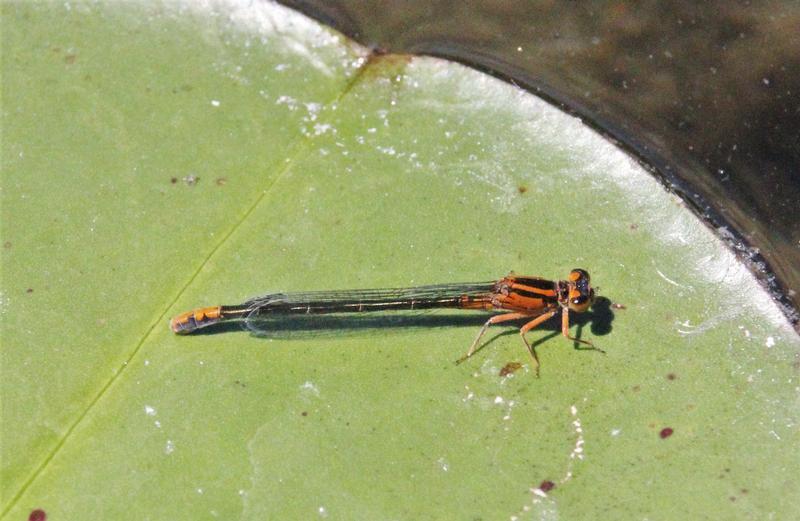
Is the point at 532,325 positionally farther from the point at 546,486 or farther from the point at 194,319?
the point at 194,319

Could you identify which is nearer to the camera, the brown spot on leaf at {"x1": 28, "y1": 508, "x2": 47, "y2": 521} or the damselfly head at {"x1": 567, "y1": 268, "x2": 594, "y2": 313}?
the brown spot on leaf at {"x1": 28, "y1": 508, "x2": 47, "y2": 521}

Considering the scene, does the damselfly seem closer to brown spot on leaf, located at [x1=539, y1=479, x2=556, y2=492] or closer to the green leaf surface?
the green leaf surface

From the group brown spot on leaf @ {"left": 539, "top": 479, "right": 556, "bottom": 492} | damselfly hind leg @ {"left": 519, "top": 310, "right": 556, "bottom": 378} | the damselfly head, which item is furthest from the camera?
damselfly hind leg @ {"left": 519, "top": 310, "right": 556, "bottom": 378}

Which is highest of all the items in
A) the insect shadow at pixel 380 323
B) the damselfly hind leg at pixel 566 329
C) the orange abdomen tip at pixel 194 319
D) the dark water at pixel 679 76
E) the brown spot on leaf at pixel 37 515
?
the dark water at pixel 679 76

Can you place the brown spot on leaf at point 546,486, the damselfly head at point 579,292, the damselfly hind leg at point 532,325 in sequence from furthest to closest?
the damselfly hind leg at point 532,325 < the damselfly head at point 579,292 < the brown spot on leaf at point 546,486

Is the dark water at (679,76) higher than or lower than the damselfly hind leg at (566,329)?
higher

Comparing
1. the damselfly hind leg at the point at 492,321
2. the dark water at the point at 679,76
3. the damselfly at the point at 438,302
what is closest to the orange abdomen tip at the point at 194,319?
the damselfly at the point at 438,302

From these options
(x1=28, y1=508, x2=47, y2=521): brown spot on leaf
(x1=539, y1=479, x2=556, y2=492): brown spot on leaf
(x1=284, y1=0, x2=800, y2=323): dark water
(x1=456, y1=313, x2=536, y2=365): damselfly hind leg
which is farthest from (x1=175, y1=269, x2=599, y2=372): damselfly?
(x1=28, y1=508, x2=47, y2=521): brown spot on leaf

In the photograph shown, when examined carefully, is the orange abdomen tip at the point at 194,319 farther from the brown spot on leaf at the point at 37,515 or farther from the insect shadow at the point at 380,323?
the brown spot on leaf at the point at 37,515
